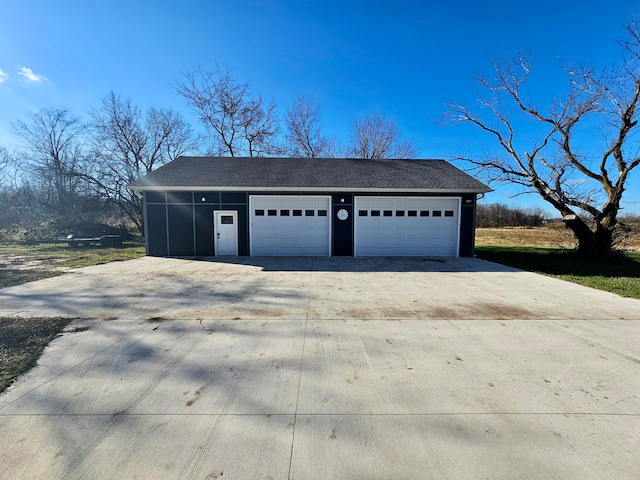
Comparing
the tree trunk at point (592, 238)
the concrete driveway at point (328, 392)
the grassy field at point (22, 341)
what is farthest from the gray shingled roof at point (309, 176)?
the grassy field at point (22, 341)

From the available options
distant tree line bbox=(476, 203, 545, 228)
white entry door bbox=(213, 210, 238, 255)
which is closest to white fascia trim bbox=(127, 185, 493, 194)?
white entry door bbox=(213, 210, 238, 255)

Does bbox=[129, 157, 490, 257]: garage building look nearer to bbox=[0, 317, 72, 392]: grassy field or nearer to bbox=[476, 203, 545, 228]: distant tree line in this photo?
bbox=[0, 317, 72, 392]: grassy field

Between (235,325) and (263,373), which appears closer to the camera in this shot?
(263,373)

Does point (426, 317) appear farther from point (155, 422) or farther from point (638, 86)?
point (638, 86)

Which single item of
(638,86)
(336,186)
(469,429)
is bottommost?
(469,429)

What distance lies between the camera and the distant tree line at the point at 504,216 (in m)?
43.0

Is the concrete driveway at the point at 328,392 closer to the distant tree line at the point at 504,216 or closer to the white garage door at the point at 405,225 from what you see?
the white garage door at the point at 405,225

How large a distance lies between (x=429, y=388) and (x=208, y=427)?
1881mm

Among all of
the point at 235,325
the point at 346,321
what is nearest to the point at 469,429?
the point at 346,321

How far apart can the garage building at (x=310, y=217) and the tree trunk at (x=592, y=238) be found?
493 cm

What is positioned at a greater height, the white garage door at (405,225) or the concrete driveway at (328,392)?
the white garage door at (405,225)

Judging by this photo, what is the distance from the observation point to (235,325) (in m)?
4.16

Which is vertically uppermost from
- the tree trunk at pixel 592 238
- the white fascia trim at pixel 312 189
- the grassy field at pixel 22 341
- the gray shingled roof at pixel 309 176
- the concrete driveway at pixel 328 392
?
the gray shingled roof at pixel 309 176

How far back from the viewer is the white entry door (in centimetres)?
1146
